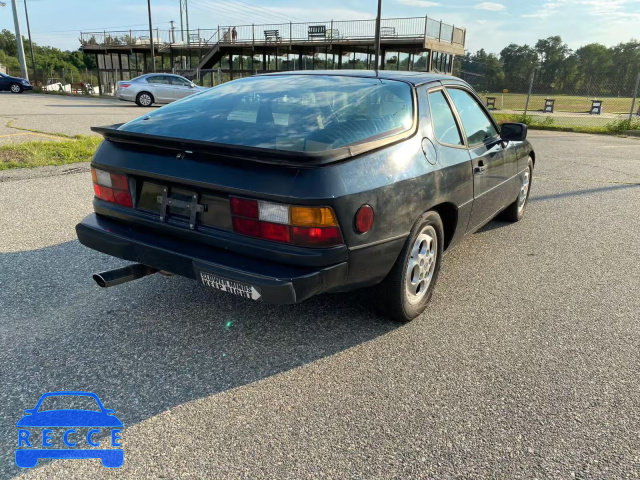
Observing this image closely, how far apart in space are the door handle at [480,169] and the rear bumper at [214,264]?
64.4 inches

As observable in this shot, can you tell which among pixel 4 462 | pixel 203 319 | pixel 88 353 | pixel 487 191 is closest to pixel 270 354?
pixel 203 319

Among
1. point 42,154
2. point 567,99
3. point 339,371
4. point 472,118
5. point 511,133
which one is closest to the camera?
point 339,371

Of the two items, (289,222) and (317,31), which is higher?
(317,31)

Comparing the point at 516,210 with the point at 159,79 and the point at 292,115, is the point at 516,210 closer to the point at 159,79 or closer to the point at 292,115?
the point at 292,115

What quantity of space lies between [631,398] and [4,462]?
284 centimetres

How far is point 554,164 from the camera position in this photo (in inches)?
374

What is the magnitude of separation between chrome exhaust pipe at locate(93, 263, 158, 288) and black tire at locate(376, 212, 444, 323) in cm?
136

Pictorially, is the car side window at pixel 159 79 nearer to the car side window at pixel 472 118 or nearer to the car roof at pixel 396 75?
the car roof at pixel 396 75

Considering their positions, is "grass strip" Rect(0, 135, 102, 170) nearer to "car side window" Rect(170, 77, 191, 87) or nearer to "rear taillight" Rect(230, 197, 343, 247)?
"rear taillight" Rect(230, 197, 343, 247)

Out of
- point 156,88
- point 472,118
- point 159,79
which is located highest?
point 159,79

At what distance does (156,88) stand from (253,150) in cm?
1976

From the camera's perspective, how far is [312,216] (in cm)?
236

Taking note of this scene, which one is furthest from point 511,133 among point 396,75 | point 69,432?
point 69,432

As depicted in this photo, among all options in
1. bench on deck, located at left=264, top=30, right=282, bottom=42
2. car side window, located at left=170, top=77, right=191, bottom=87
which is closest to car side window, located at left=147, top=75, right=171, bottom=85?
car side window, located at left=170, top=77, right=191, bottom=87
